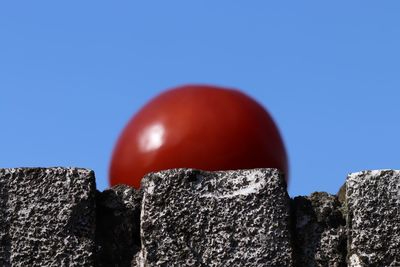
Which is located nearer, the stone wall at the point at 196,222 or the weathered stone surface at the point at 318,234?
the stone wall at the point at 196,222

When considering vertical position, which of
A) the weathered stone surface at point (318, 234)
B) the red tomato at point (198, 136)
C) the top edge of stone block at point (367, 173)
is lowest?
the weathered stone surface at point (318, 234)

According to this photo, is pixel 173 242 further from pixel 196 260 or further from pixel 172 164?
pixel 172 164

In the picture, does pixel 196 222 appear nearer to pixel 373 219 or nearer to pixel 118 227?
pixel 118 227

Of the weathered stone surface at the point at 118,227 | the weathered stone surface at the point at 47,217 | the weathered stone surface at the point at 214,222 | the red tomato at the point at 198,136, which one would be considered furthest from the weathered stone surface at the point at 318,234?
the red tomato at the point at 198,136

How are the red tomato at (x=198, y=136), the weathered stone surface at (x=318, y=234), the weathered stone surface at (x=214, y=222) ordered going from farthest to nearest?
the red tomato at (x=198, y=136)
the weathered stone surface at (x=318, y=234)
the weathered stone surface at (x=214, y=222)

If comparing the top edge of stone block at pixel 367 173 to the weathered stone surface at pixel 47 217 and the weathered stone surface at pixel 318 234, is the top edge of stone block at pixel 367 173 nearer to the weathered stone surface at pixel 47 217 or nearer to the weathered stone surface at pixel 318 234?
the weathered stone surface at pixel 318 234

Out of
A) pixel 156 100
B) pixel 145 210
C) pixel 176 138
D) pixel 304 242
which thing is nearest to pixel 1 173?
pixel 145 210

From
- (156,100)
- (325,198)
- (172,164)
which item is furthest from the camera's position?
(156,100)
